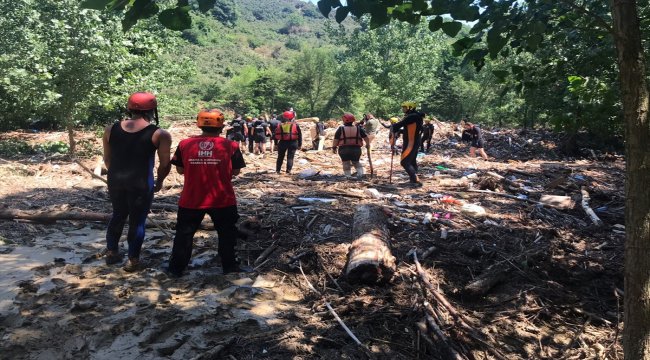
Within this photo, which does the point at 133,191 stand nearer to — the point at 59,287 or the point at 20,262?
the point at 59,287

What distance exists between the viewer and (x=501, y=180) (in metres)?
9.23

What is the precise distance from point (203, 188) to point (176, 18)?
7.38 feet

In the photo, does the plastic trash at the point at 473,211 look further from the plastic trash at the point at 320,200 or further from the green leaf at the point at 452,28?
the green leaf at the point at 452,28

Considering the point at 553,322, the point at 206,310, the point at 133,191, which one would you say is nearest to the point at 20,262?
the point at 133,191

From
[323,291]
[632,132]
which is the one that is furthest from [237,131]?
[632,132]

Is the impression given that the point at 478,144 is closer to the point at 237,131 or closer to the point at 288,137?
the point at 288,137

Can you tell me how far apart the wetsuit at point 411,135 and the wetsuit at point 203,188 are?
Result: 5202mm

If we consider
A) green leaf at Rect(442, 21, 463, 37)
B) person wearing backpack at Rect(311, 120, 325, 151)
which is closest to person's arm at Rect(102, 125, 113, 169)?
green leaf at Rect(442, 21, 463, 37)

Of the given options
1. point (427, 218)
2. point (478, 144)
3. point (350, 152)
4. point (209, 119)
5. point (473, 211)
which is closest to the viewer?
point (209, 119)

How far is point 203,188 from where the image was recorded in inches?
166

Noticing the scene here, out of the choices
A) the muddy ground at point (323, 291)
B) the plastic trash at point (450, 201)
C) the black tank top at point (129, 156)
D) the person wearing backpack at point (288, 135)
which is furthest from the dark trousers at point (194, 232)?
the person wearing backpack at point (288, 135)

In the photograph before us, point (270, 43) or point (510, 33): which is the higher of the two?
point (270, 43)

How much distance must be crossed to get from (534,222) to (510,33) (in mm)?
3975

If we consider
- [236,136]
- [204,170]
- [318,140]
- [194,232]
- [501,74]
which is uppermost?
[501,74]
